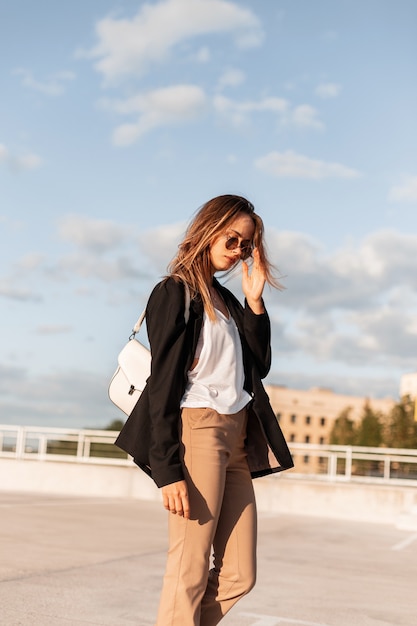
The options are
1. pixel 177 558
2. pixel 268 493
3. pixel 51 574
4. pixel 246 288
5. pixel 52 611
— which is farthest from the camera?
pixel 268 493

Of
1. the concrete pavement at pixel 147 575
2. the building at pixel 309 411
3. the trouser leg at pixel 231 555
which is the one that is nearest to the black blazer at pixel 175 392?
the trouser leg at pixel 231 555

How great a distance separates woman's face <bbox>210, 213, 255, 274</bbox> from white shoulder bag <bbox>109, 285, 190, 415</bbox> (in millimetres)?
335

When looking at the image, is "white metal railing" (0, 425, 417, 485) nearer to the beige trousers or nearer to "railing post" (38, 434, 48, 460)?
"railing post" (38, 434, 48, 460)

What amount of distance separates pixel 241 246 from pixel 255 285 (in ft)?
0.50

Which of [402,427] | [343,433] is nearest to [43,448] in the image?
[402,427]

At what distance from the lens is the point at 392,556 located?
9.88 m

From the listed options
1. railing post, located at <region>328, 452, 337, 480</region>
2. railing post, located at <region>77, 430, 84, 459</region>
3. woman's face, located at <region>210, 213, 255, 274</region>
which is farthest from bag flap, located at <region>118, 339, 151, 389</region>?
railing post, located at <region>77, 430, 84, 459</region>

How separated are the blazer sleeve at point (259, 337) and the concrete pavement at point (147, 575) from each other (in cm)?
225

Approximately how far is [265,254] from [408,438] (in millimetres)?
76083

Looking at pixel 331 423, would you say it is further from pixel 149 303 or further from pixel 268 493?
pixel 149 303

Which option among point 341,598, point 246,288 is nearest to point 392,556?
point 341,598

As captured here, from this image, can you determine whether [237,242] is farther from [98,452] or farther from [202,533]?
[98,452]

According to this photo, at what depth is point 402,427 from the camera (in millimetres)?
77312

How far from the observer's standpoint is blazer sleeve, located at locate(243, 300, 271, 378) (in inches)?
127
